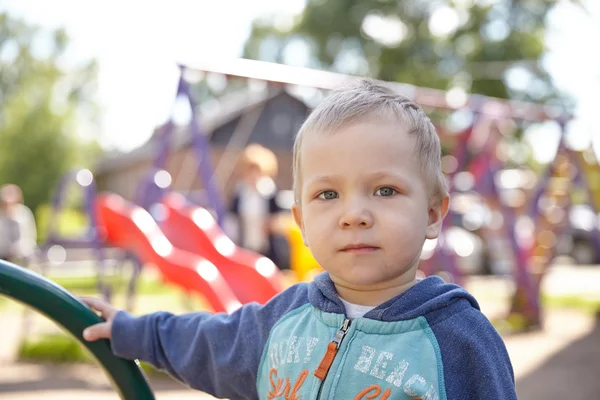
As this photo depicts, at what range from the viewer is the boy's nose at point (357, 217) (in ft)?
3.45

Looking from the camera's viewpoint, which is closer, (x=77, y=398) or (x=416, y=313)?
(x=416, y=313)

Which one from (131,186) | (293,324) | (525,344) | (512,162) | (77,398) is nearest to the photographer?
(293,324)

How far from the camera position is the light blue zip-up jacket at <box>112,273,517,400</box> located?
1014mm

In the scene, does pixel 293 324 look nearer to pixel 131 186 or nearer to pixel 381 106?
pixel 381 106

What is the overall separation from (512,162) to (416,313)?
27.5 metres

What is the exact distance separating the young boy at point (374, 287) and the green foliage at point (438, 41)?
76.0 feet

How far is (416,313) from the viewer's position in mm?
1065

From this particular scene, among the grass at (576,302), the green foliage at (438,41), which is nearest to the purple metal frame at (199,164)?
the grass at (576,302)

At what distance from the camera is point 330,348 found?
1095 millimetres

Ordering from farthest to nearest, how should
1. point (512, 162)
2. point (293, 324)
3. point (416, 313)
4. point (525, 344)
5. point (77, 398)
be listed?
point (512, 162)
point (525, 344)
point (77, 398)
point (293, 324)
point (416, 313)

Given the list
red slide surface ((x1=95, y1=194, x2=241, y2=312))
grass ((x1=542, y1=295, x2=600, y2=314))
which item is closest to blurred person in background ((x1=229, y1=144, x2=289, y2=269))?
red slide surface ((x1=95, y1=194, x2=241, y2=312))

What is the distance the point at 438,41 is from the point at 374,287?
24634mm

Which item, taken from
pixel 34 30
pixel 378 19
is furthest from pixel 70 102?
pixel 378 19

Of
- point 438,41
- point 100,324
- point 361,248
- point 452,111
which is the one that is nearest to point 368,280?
point 361,248
